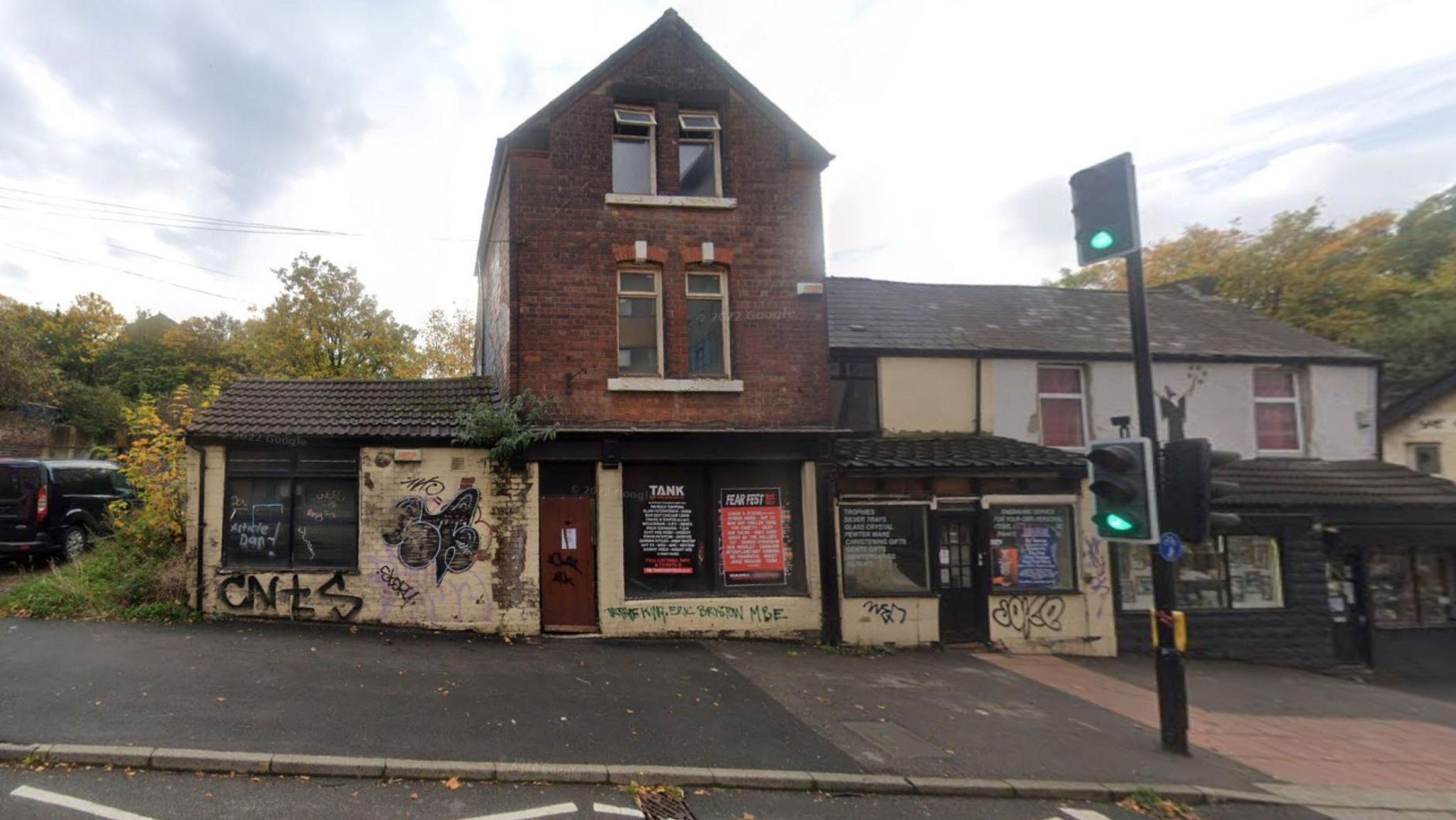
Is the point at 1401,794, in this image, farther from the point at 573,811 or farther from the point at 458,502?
the point at 458,502

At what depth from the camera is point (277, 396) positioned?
1141 centimetres

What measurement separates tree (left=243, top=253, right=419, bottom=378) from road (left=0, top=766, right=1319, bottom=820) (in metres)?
25.4

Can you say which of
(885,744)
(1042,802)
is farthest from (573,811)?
(1042,802)

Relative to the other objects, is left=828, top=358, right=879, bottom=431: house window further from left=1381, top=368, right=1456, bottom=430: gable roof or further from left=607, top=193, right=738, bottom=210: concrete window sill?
left=1381, top=368, right=1456, bottom=430: gable roof

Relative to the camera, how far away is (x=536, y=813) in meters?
5.15

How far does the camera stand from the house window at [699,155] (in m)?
12.1

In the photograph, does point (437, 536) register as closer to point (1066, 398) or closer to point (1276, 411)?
point (1066, 398)

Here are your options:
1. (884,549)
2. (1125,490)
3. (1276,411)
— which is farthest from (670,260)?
Answer: (1276,411)

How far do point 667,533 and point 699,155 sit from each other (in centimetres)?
618

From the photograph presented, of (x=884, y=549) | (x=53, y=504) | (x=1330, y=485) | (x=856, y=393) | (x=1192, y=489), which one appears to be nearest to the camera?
(x=1192, y=489)

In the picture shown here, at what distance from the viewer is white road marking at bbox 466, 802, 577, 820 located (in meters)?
5.04

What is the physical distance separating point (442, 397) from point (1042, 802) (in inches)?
381

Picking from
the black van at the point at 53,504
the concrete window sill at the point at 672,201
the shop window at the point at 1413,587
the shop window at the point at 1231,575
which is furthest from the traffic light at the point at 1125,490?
the black van at the point at 53,504

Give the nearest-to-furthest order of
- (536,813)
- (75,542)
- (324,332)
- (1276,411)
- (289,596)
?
(536,813)
(289,596)
(75,542)
(1276,411)
(324,332)
